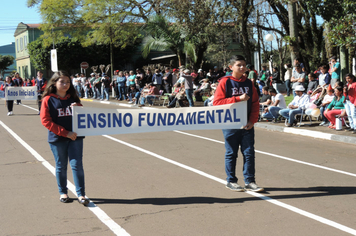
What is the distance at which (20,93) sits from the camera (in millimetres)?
18875

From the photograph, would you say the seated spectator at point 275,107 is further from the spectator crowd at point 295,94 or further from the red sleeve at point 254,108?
the red sleeve at point 254,108

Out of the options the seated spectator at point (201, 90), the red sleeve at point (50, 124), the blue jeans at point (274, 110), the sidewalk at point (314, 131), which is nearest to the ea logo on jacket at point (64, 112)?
the red sleeve at point (50, 124)

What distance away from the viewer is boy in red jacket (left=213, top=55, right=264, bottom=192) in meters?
5.66

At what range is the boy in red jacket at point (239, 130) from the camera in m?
5.66

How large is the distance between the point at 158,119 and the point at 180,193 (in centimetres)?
109

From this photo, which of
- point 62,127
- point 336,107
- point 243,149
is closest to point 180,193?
point 243,149

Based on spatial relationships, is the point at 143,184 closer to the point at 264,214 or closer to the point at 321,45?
the point at 264,214

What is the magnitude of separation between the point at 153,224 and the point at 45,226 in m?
1.19

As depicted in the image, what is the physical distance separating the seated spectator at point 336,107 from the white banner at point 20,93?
13.2m

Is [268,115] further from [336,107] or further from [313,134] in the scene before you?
[313,134]

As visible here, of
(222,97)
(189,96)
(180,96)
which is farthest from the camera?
(180,96)

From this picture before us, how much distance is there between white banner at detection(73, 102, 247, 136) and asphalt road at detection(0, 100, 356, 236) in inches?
36.1

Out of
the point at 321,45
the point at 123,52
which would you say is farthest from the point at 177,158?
the point at 123,52

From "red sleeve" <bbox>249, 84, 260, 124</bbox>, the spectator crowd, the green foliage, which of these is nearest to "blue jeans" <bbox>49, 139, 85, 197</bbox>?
"red sleeve" <bbox>249, 84, 260, 124</bbox>
